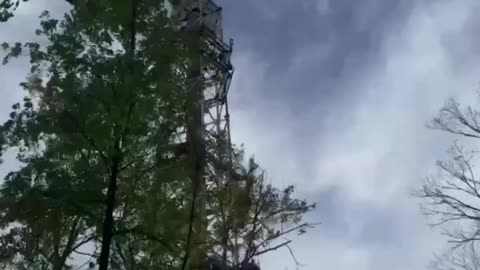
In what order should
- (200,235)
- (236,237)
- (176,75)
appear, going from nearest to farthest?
(176,75) → (200,235) → (236,237)

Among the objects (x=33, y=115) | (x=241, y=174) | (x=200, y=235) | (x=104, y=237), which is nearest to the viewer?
(x=104, y=237)

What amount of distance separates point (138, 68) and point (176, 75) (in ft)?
2.58

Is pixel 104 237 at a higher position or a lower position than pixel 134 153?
lower

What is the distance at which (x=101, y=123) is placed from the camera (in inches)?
350

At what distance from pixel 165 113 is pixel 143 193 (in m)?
1.30

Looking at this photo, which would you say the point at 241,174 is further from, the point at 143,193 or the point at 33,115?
the point at 33,115

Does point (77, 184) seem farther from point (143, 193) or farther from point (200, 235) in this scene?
point (200, 235)

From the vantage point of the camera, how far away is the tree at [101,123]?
8773 millimetres

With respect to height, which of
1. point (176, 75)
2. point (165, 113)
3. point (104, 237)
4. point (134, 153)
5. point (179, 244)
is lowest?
point (104, 237)

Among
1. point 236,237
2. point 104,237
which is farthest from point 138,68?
point 236,237

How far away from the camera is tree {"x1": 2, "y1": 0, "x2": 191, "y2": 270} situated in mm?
8773

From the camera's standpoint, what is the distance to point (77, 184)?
8.79 meters

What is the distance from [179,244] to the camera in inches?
393

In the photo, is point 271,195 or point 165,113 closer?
point 165,113
